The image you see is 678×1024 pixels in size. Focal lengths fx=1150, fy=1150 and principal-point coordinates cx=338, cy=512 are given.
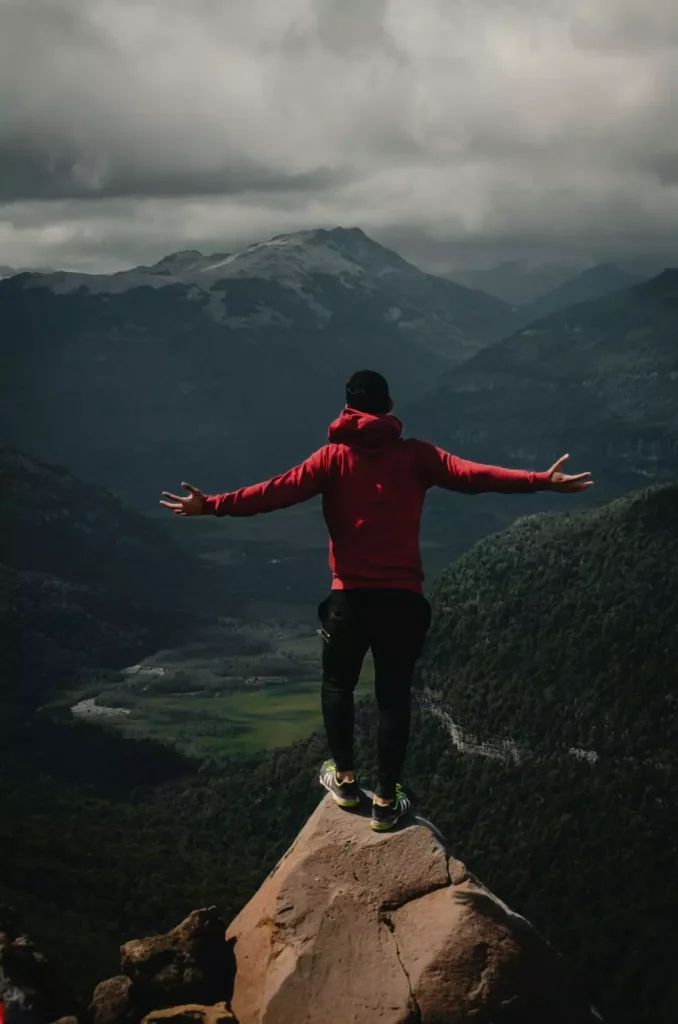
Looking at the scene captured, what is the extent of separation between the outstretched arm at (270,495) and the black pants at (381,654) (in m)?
2.10

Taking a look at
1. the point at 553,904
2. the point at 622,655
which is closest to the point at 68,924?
the point at 553,904

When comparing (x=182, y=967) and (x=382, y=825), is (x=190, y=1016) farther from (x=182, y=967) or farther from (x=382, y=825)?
(x=382, y=825)

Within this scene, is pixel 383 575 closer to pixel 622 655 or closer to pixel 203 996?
pixel 203 996

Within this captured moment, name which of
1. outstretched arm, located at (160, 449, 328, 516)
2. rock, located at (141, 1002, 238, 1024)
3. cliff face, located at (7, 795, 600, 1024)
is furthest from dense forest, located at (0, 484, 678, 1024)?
outstretched arm, located at (160, 449, 328, 516)

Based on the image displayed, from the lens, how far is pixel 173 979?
21828 mm

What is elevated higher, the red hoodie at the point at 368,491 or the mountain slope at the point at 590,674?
the red hoodie at the point at 368,491

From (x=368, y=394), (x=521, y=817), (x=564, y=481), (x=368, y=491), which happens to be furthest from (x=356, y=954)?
(x=521, y=817)

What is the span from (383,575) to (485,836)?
124 metres

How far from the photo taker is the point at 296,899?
71.8 ft

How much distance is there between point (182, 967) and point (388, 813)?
4865mm

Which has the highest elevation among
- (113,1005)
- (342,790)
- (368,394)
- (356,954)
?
(368,394)

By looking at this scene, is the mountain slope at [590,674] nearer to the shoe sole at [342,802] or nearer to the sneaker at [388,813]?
the shoe sole at [342,802]

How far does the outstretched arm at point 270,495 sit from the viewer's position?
21188mm

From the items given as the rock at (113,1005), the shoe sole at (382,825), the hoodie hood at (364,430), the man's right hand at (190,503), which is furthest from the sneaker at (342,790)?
the hoodie hood at (364,430)
